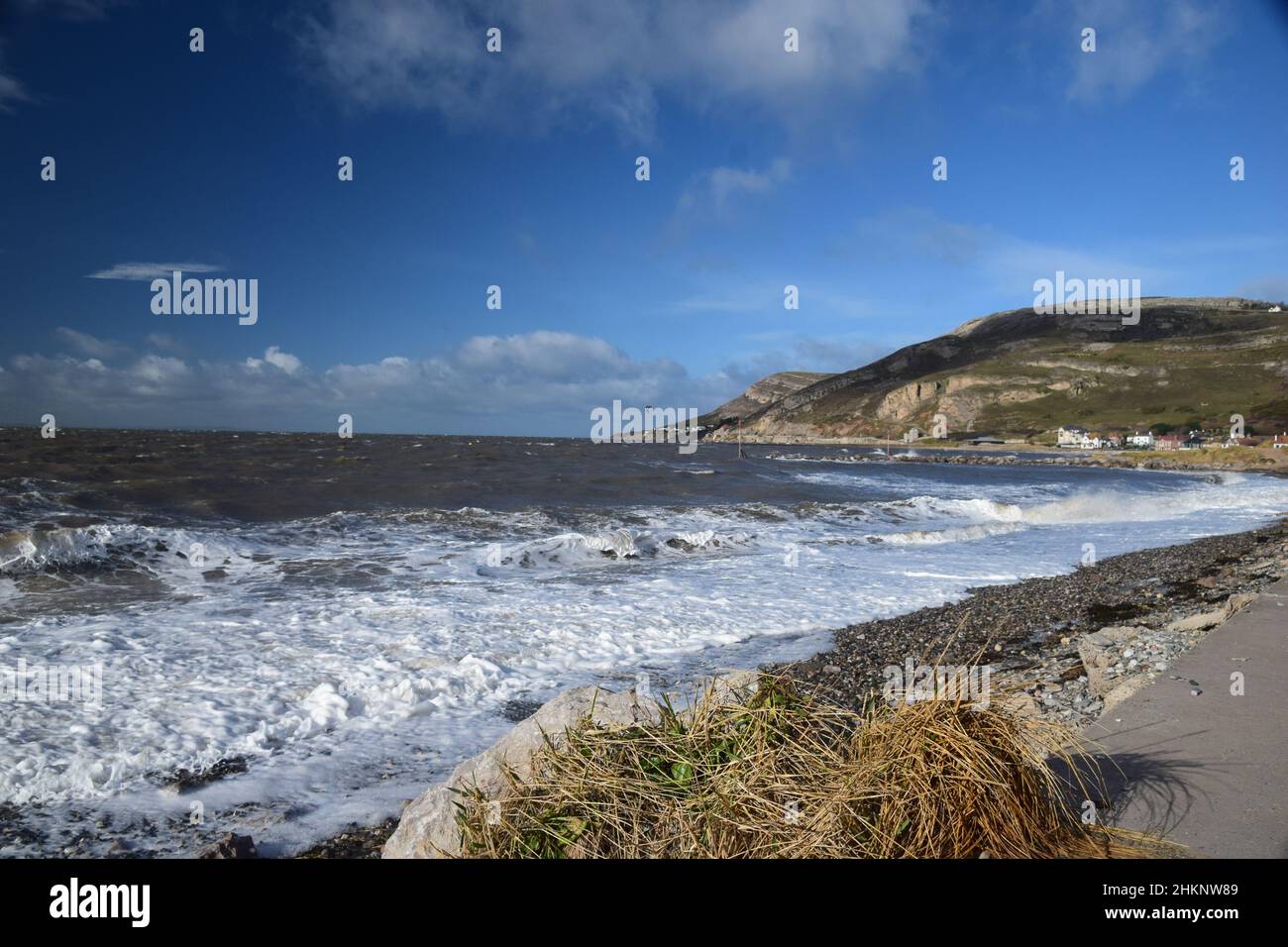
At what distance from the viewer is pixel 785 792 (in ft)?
7.79

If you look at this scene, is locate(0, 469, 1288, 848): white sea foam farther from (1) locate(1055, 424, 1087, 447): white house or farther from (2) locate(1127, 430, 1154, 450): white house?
(1) locate(1055, 424, 1087, 447): white house

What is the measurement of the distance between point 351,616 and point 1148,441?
12165cm

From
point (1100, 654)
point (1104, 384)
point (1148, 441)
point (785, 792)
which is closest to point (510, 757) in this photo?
point (785, 792)

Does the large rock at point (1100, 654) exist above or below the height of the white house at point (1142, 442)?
below

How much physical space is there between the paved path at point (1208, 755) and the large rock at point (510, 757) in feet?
7.11

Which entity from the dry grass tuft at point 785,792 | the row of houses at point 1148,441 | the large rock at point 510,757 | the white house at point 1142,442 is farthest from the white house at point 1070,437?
the large rock at point 510,757

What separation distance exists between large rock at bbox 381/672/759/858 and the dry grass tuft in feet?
0.63

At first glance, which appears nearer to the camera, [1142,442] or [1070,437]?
[1142,442]

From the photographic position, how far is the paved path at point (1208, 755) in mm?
3291

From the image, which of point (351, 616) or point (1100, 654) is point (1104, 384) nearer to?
point (1100, 654)

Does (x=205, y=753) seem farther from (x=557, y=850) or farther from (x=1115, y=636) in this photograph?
(x=1115, y=636)

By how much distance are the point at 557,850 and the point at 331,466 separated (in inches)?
1602
